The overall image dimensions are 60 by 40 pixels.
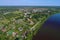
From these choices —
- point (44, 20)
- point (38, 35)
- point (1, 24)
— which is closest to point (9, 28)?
point (1, 24)

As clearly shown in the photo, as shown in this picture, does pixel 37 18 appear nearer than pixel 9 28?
No

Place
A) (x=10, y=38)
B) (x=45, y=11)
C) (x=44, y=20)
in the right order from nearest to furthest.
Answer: (x=10, y=38), (x=44, y=20), (x=45, y=11)

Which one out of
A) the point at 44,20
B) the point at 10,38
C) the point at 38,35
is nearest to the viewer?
the point at 10,38

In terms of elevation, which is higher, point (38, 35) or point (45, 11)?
point (45, 11)

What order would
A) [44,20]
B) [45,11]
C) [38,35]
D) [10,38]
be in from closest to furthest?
[10,38] < [38,35] < [44,20] < [45,11]

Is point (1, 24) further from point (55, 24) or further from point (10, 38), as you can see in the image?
point (55, 24)

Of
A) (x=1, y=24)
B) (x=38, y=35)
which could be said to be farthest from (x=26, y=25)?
(x=1, y=24)

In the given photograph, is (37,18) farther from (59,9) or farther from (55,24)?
(59,9)

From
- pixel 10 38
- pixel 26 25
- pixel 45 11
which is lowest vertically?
pixel 10 38

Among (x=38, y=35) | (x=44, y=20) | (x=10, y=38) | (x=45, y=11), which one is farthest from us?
(x=45, y=11)
